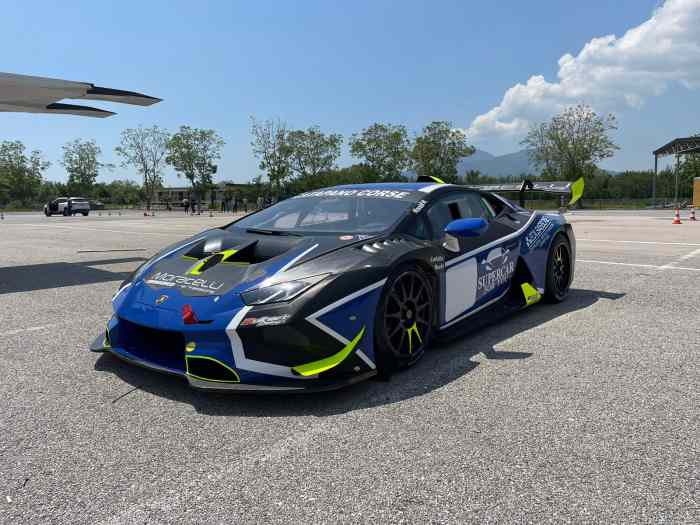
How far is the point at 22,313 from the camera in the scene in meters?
5.28

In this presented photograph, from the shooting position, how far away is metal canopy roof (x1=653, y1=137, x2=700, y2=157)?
36.4 meters

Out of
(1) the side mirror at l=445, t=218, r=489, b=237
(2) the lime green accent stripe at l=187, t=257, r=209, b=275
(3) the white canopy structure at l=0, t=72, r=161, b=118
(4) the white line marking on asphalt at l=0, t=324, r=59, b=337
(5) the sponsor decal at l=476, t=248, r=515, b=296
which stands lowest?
(4) the white line marking on asphalt at l=0, t=324, r=59, b=337

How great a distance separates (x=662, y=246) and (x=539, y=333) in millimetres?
7967

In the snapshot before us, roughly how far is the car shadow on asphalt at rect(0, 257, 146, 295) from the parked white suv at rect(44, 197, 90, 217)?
115ft

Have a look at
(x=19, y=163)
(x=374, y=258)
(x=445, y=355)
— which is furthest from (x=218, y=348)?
(x=19, y=163)

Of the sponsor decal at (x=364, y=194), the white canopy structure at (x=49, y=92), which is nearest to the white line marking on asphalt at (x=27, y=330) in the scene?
the sponsor decal at (x=364, y=194)

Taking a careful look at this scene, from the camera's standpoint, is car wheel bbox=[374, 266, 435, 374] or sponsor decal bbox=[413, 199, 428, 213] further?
sponsor decal bbox=[413, 199, 428, 213]

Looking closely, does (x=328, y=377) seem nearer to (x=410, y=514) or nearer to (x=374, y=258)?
(x=374, y=258)

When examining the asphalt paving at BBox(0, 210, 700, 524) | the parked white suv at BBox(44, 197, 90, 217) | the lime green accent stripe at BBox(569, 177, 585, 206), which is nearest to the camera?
the asphalt paving at BBox(0, 210, 700, 524)

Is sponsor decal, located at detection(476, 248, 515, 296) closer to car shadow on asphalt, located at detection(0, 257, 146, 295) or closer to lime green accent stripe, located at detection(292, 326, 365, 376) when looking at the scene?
lime green accent stripe, located at detection(292, 326, 365, 376)

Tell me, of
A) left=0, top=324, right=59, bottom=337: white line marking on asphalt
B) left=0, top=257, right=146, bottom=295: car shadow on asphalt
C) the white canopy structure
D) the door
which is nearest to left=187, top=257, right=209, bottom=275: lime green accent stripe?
the door

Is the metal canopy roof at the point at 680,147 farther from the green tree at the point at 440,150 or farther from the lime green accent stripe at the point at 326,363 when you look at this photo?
the lime green accent stripe at the point at 326,363

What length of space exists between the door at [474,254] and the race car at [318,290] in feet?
0.04

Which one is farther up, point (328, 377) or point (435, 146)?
point (435, 146)
